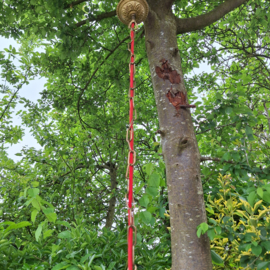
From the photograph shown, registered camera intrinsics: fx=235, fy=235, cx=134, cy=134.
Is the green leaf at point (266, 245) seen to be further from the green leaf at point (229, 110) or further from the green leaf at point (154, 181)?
the green leaf at point (229, 110)

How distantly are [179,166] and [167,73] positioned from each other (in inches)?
36.7

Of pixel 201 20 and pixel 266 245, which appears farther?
pixel 201 20

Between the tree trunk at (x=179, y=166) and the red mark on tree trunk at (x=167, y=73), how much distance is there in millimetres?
34

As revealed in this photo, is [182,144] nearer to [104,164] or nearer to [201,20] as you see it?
[201,20]

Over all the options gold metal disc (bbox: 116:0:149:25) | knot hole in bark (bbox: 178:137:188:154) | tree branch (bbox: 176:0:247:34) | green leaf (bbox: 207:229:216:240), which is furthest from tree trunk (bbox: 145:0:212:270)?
gold metal disc (bbox: 116:0:149:25)

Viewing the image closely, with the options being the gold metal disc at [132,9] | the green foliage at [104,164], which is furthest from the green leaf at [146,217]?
the gold metal disc at [132,9]

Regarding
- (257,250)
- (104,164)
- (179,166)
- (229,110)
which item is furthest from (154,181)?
(104,164)

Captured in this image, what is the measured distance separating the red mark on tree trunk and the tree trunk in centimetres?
3

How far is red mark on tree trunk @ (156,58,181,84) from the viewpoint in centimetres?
222

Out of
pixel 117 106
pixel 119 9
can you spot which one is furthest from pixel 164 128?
pixel 117 106

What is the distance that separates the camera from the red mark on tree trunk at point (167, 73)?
2.22 meters

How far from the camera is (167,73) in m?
2.24

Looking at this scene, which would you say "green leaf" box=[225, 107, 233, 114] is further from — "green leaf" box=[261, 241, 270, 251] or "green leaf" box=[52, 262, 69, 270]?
"green leaf" box=[52, 262, 69, 270]

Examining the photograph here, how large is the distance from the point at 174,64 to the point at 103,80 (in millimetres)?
2037
